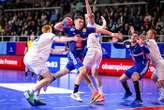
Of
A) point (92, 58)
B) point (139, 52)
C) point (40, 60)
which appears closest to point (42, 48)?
point (40, 60)

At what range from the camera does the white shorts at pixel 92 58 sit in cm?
1057

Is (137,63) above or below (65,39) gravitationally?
below

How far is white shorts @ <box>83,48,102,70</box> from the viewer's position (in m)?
10.6

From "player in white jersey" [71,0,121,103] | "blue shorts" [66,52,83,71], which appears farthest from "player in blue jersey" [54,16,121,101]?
"player in white jersey" [71,0,121,103]

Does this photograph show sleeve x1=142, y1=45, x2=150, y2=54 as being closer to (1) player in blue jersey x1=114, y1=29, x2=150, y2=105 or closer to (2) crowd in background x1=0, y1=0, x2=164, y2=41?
(1) player in blue jersey x1=114, y1=29, x2=150, y2=105

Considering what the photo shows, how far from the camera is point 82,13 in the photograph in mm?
23469

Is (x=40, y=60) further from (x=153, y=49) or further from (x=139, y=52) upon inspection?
(x=153, y=49)

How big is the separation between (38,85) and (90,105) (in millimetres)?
1319

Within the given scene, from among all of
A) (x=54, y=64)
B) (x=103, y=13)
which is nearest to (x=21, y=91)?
(x=54, y=64)

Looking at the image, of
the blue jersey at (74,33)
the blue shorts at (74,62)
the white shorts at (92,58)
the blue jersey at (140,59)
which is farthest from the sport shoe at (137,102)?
the blue jersey at (74,33)

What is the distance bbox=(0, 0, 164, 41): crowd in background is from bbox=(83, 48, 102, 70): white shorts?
8.75m

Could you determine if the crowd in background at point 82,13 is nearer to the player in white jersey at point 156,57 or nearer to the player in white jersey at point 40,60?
the player in white jersey at point 156,57

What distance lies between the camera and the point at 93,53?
10641 mm

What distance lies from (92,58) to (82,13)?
13084 millimetres
